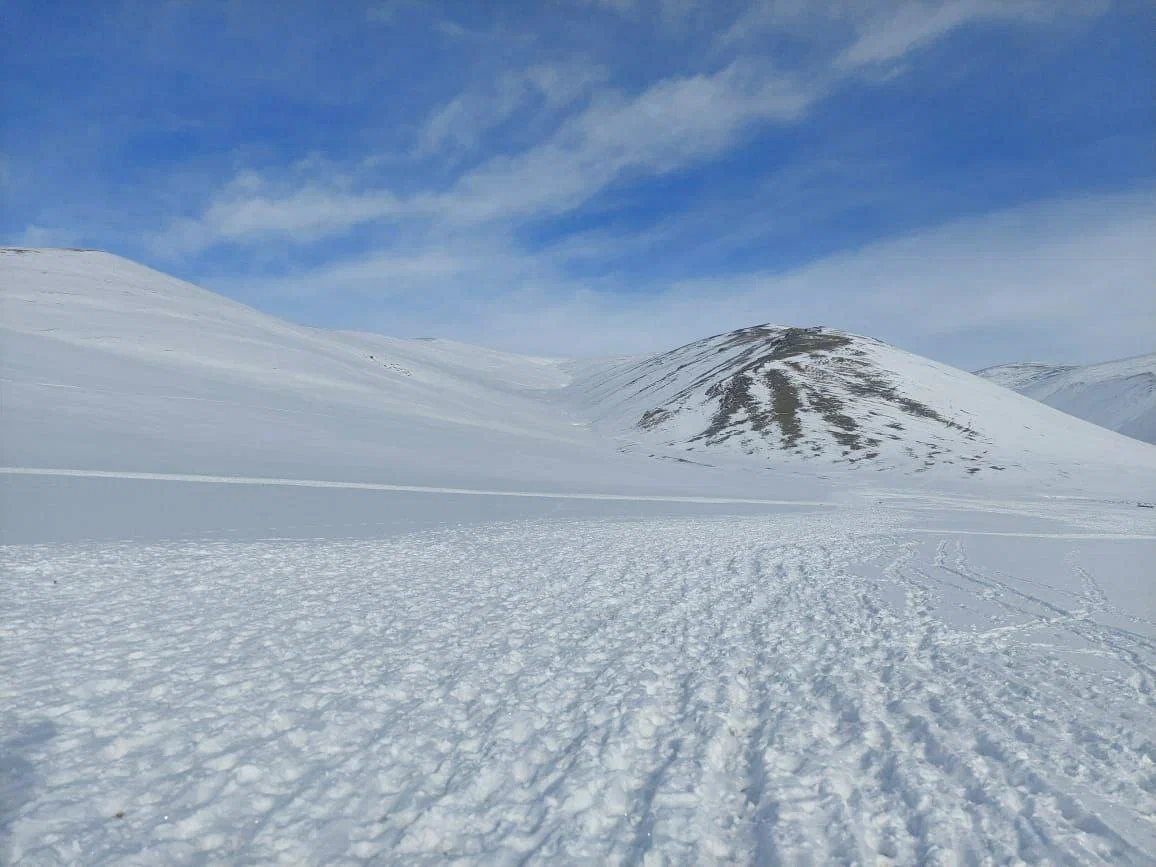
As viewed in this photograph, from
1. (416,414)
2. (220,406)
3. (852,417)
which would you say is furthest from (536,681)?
(852,417)

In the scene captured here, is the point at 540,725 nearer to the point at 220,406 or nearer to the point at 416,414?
the point at 220,406

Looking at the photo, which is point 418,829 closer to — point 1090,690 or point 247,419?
point 1090,690

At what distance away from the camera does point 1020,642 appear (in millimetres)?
8844

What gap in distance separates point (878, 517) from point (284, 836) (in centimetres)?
2556

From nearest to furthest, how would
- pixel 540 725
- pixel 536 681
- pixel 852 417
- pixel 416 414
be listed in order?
pixel 540 725 → pixel 536 681 → pixel 416 414 → pixel 852 417

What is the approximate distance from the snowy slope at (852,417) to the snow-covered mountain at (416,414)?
0.34 m

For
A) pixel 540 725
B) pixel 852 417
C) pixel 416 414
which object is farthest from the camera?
pixel 852 417

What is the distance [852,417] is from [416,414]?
46.0 m

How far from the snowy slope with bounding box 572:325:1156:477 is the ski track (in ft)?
158

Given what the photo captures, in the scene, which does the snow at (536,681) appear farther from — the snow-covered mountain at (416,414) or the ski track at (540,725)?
the snow-covered mountain at (416,414)

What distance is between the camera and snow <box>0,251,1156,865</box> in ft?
15.5

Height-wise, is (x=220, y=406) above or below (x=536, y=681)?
above

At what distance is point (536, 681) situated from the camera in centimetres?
707

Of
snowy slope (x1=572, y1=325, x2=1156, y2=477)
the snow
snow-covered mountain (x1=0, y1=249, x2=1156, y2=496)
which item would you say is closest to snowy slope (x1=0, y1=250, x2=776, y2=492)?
snow-covered mountain (x1=0, y1=249, x2=1156, y2=496)
